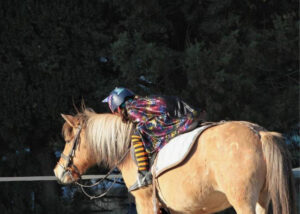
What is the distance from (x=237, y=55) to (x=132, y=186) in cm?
434

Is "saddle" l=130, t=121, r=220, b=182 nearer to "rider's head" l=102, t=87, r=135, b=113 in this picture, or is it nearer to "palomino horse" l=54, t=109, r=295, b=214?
"palomino horse" l=54, t=109, r=295, b=214

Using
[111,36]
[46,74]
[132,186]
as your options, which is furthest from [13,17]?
[132,186]

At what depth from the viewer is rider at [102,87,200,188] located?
432 cm

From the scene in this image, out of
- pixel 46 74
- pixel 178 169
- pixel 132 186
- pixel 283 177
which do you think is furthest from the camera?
pixel 46 74

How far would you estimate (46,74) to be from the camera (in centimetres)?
852

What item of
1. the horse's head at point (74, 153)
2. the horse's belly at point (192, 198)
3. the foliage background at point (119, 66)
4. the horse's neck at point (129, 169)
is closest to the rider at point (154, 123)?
the horse's neck at point (129, 169)

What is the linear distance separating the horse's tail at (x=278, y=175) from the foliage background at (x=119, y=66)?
14.3 feet

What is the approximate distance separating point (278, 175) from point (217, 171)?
0.41 metres

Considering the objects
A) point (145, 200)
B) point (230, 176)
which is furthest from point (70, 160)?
point (230, 176)

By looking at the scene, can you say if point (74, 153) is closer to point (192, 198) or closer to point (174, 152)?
point (174, 152)

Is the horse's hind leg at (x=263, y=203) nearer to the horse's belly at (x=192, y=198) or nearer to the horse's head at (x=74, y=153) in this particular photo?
the horse's belly at (x=192, y=198)

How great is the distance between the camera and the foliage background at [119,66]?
8172 mm

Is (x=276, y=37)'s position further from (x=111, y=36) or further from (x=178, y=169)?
(x=178, y=169)

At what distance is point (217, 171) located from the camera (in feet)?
12.1
